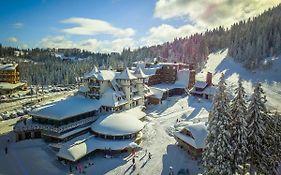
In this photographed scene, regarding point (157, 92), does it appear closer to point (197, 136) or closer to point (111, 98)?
point (111, 98)

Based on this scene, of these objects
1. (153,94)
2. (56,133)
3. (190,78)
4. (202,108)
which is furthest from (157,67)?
(56,133)

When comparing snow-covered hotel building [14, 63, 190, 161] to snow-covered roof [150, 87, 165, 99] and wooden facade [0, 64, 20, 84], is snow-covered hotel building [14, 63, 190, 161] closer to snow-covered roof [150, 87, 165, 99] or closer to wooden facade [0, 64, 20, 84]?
snow-covered roof [150, 87, 165, 99]

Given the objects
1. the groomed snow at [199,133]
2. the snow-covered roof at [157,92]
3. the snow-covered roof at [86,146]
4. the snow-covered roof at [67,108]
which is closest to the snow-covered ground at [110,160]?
the snow-covered roof at [86,146]

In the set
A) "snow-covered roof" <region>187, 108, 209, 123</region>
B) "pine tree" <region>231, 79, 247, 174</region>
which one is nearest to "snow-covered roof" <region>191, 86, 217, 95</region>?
"snow-covered roof" <region>187, 108, 209, 123</region>

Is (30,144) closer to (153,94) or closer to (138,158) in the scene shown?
(138,158)

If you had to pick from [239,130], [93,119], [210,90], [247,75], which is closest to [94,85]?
[93,119]
